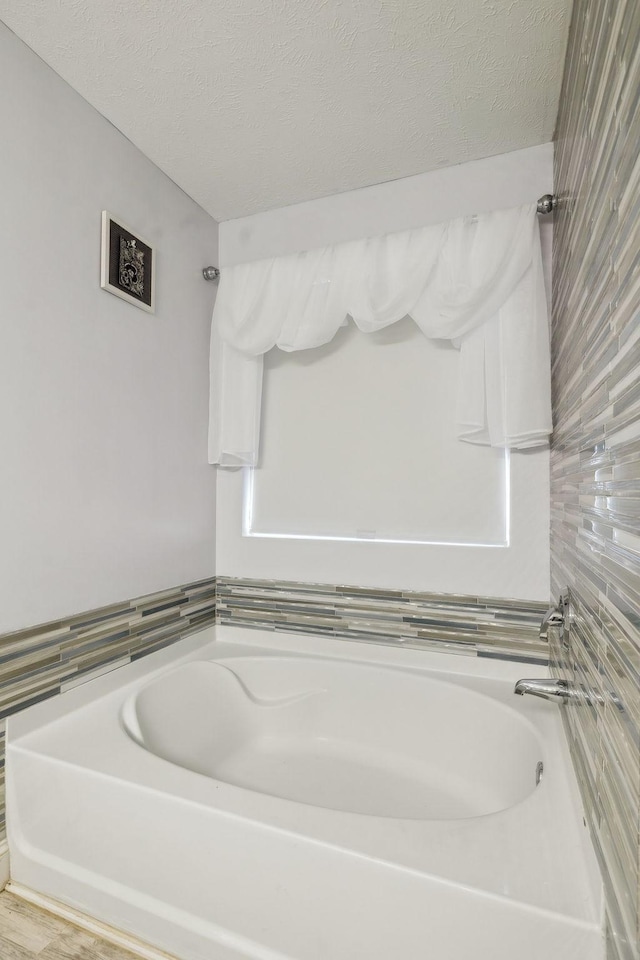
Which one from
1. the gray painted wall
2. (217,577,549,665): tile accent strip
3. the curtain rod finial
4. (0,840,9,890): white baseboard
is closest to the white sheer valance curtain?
the curtain rod finial

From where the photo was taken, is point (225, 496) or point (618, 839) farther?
point (225, 496)

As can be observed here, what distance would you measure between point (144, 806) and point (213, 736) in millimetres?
690

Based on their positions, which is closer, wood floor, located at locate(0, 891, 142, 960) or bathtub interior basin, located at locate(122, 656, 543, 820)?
wood floor, located at locate(0, 891, 142, 960)

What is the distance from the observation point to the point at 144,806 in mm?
1171

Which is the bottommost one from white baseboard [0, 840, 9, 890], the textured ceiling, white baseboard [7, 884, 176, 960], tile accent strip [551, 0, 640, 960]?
white baseboard [7, 884, 176, 960]

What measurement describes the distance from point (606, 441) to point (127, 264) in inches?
64.9

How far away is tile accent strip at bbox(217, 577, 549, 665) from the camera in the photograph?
6.02ft

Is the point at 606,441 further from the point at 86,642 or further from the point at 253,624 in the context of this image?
the point at 253,624

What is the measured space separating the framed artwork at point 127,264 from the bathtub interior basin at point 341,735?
137cm

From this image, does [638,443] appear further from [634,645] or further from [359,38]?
[359,38]

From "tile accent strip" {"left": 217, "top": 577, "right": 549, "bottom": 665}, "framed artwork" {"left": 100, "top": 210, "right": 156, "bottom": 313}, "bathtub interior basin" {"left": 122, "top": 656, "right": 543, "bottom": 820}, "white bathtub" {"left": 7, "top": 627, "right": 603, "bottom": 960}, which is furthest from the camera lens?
"tile accent strip" {"left": 217, "top": 577, "right": 549, "bottom": 665}

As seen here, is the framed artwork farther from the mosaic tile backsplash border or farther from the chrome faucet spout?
the chrome faucet spout

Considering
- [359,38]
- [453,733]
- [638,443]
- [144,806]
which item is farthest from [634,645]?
[359,38]

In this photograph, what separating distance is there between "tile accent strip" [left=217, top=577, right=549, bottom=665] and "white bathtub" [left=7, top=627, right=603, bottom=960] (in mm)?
67
